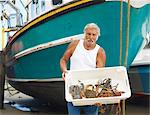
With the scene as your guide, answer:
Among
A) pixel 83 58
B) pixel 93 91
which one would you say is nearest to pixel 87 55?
pixel 83 58

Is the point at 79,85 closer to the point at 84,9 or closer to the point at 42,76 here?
the point at 84,9

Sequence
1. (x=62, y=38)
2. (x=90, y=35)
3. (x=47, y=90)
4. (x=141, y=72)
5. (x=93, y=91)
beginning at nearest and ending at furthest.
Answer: (x=93, y=91) → (x=90, y=35) → (x=62, y=38) → (x=47, y=90) → (x=141, y=72)

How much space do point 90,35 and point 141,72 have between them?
2.46 meters

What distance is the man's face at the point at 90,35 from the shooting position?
2848mm

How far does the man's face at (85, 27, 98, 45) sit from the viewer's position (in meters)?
2.85

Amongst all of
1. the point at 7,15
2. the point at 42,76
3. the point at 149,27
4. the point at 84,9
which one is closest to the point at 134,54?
the point at 149,27

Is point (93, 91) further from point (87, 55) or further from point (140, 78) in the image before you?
point (140, 78)

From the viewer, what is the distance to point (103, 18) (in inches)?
169

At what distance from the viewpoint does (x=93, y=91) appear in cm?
271

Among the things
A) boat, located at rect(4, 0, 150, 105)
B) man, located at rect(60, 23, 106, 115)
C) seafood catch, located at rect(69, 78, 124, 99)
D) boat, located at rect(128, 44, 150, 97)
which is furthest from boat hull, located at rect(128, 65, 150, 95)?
seafood catch, located at rect(69, 78, 124, 99)

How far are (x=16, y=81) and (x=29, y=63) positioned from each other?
73cm

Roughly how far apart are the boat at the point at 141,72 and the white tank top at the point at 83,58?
2.25 metres

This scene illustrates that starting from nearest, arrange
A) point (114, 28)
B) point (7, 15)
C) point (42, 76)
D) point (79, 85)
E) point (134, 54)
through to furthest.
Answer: point (79, 85)
point (114, 28)
point (134, 54)
point (42, 76)
point (7, 15)

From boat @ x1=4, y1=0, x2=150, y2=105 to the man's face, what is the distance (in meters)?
1.00
